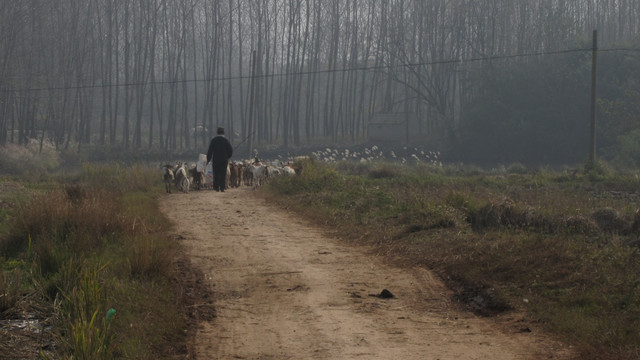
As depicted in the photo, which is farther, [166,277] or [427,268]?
[427,268]

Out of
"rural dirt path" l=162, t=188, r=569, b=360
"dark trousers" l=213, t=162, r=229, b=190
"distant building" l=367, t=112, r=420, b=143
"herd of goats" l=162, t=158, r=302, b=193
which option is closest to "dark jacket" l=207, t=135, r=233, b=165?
"dark trousers" l=213, t=162, r=229, b=190

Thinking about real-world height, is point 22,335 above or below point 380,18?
below

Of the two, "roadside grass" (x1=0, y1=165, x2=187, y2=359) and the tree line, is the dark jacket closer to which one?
"roadside grass" (x1=0, y1=165, x2=187, y2=359)

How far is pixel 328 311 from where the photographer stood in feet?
23.7

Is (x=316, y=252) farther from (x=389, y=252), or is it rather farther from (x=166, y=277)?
(x=166, y=277)

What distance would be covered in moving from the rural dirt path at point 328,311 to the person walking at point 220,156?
29.0 feet

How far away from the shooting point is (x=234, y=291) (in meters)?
8.12

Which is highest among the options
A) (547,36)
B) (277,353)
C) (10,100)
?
(547,36)

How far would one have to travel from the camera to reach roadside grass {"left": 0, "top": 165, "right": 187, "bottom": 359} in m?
5.80

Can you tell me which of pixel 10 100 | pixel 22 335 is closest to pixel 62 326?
pixel 22 335

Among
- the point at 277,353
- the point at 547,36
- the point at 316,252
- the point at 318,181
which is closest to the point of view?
the point at 277,353

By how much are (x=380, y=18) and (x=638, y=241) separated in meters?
55.7

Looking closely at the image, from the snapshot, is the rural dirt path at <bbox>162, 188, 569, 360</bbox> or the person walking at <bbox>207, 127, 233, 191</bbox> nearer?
the rural dirt path at <bbox>162, 188, 569, 360</bbox>

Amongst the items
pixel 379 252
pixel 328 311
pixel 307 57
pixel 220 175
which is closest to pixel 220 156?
pixel 220 175
